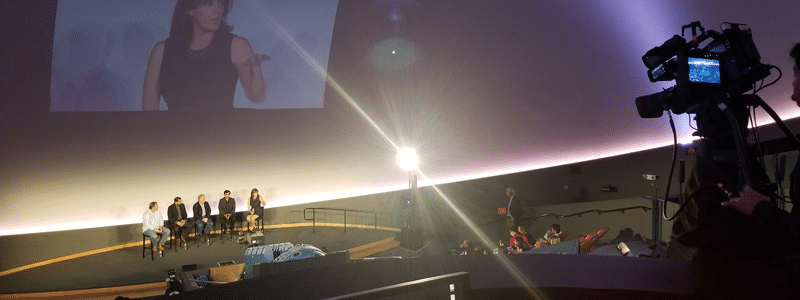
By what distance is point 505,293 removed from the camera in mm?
1461

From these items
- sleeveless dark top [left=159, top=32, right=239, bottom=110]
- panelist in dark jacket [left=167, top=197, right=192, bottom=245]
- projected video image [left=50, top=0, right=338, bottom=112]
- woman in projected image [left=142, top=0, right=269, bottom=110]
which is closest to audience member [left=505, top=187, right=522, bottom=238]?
projected video image [left=50, top=0, right=338, bottom=112]

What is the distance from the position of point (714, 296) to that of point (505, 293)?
23.7 inches

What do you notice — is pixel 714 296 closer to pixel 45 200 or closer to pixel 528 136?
pixel 528 136

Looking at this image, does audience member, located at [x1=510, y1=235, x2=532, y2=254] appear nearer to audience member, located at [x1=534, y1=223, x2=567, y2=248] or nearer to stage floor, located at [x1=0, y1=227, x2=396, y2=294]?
audience member, located at [x1=534, y1=223, x2=567, y2=248]

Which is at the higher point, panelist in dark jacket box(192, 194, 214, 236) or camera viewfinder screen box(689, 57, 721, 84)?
camera viewfinder screen box(689, 57, 721, 84)

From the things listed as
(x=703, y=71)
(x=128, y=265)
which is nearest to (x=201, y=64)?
(x=128, y=265)

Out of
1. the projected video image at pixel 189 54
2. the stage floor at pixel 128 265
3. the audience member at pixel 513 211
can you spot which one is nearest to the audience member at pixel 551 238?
the audience member at pixel 513 211

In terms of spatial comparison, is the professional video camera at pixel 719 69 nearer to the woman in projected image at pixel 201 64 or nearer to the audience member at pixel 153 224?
the woman in projected image at pixel 201 64

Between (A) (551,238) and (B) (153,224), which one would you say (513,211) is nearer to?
(A) (551,238)

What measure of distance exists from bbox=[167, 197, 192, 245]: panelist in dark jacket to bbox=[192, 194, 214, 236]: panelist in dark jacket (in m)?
0.18

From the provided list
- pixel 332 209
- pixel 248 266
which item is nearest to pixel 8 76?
pixel 248 266

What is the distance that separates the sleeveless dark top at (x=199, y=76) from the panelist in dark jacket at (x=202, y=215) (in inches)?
67.6

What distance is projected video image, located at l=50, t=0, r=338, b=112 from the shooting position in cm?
638

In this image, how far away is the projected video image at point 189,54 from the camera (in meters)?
6.38
